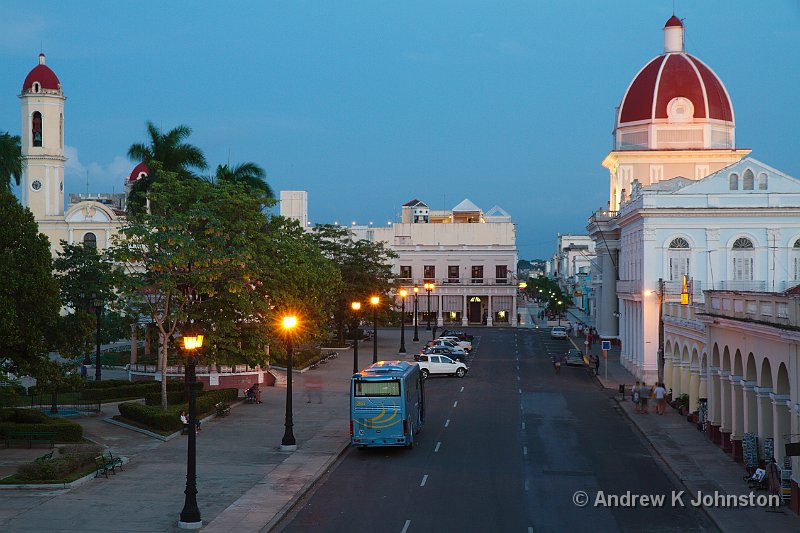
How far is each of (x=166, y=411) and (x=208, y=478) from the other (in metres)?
10.8

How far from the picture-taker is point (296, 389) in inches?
2163

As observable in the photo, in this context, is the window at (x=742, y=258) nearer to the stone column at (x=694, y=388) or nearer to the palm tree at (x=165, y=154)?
the stone column at (x=694, y=388)

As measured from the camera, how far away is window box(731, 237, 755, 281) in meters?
59.8

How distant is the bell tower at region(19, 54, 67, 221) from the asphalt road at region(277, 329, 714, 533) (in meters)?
60.9

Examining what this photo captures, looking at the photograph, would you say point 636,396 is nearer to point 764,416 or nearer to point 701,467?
point 701,467

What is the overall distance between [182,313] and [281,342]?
10339 mm

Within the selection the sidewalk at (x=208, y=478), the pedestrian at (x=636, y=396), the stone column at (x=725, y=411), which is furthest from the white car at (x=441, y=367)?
the stone column at (x=725, y=411)

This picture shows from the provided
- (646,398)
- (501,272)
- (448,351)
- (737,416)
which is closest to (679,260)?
(646,398)

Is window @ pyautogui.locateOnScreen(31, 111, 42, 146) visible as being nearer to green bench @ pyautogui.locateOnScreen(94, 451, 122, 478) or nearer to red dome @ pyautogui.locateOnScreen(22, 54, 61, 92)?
red dome @ pyautogui.locateOnScreen(22, 54, 61, 92)

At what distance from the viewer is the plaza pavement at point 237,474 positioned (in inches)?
979

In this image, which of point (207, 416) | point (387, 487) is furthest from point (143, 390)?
point (387, 487)

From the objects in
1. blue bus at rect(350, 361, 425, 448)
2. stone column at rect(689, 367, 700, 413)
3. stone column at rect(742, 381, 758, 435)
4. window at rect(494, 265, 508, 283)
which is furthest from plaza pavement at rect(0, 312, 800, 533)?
window at rect(494, 265, 508, 283)

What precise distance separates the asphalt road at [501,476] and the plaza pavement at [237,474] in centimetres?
84

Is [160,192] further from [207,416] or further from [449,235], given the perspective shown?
[449,235]
